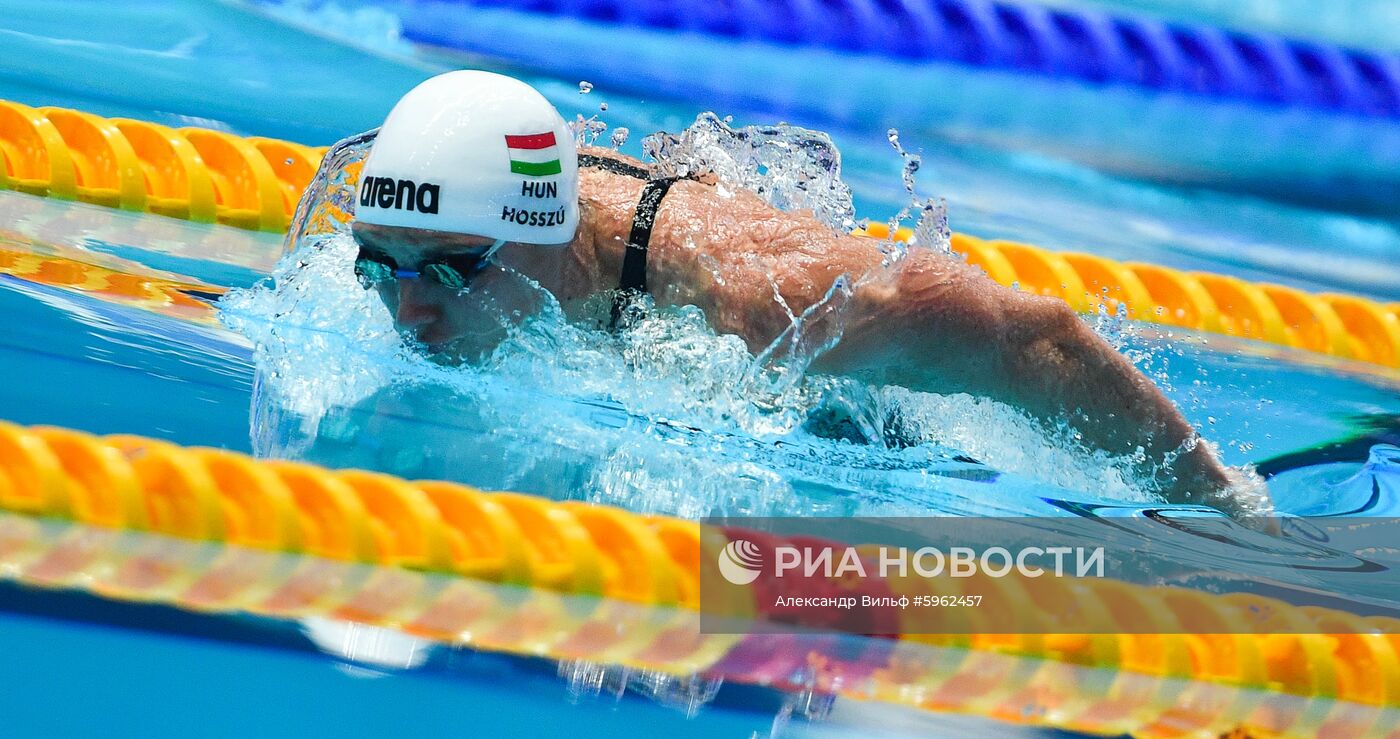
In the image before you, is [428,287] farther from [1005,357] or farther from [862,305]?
[1005,357]

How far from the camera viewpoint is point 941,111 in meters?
6.88

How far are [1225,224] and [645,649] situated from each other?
4553 mm

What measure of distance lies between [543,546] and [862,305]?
32.0 inches

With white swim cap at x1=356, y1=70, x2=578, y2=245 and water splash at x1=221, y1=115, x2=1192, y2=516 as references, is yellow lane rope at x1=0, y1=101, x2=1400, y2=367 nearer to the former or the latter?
water splash at x1=221, y1=115, x2=1192, y2=516

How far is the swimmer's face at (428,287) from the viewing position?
2623mm

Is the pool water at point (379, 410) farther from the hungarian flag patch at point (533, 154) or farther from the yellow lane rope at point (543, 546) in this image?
the hungarian flag patch at point (533, 154)

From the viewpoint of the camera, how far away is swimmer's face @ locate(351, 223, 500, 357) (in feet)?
8.61

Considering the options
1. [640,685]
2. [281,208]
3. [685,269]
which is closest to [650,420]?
[685,269]

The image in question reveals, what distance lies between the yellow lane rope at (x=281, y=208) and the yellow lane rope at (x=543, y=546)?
2.14m

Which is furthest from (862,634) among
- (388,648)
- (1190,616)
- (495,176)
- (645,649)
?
(495,176)

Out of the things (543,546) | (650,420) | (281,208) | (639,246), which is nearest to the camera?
(543,546)

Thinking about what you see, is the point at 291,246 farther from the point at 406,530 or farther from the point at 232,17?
the point at 232,17

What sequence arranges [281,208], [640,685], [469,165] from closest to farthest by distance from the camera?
[640,685], [469,165], [281,208]

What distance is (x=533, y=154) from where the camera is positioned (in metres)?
2.66
